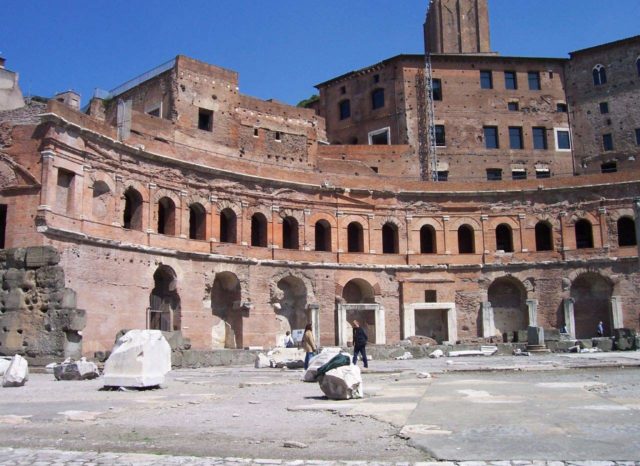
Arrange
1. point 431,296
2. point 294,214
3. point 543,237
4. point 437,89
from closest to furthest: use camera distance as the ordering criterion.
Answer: point 294,214 < point 431,296 < point 543,237 < point 437,89

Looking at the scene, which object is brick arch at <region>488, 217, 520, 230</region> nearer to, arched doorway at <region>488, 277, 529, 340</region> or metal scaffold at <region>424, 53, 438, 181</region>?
arched doorway at <region>488, 277, 529, 340</region>

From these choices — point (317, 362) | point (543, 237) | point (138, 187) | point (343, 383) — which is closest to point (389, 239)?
point (543, 237)

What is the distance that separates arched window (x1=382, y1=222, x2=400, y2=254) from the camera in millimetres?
36406

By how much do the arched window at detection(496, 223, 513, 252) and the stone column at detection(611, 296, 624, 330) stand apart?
19.9ft


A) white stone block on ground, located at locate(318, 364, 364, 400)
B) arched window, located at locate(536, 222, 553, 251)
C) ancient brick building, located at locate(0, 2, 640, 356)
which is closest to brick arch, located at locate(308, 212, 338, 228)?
ancient brick building, located at locate(0, 2, 640, 356)

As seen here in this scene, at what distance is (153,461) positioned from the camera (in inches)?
233

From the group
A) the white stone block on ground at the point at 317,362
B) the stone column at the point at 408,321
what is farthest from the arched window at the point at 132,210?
the white stone block on ground at the point at 317,362

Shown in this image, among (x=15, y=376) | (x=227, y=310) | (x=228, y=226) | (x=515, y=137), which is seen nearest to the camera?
(x=15, y=376)

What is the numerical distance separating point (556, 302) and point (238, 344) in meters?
16.9

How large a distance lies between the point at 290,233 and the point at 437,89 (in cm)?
1546

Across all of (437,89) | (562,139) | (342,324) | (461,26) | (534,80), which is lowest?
(342,324)

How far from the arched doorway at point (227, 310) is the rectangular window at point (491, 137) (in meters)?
20.4

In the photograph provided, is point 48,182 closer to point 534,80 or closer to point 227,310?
point 227,310

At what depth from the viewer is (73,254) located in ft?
79.3
